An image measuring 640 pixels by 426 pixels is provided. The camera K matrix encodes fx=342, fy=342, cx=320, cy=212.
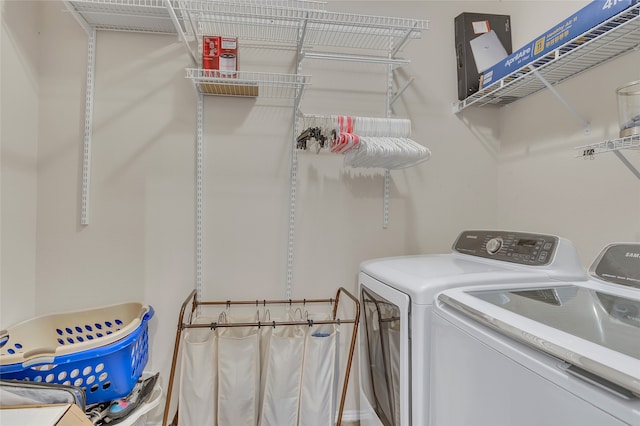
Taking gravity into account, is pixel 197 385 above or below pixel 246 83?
below

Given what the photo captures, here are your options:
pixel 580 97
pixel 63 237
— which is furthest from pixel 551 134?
pixel 63 237

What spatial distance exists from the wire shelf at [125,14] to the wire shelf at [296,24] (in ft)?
0.53

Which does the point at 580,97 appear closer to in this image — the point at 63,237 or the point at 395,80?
the point at 395,80

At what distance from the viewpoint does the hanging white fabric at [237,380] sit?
5.20ft

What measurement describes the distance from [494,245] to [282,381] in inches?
45.3

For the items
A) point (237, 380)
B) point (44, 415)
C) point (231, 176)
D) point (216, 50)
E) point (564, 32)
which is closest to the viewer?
point (44, 415)

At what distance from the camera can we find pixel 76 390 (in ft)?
3.75

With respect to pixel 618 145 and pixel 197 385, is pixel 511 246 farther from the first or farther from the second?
pixel 197 385

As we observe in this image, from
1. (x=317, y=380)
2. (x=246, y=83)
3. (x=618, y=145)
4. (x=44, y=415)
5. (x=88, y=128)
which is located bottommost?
(x=317, y=380)

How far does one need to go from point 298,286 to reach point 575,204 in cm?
147

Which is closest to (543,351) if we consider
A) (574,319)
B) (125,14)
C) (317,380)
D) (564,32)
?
(574,319)

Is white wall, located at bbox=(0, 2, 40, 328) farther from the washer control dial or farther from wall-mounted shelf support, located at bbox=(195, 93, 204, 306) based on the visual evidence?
the washer control dial

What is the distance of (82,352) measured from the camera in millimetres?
1291

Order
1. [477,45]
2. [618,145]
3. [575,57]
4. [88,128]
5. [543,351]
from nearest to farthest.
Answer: [543,351], [618,145], [575,57], [88,128], [477,45]
